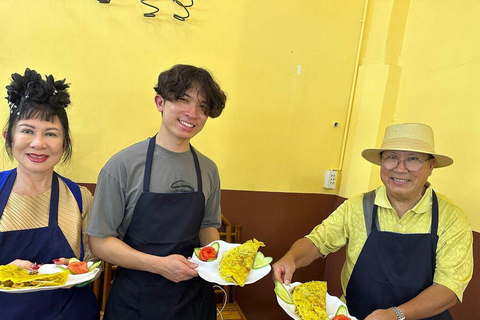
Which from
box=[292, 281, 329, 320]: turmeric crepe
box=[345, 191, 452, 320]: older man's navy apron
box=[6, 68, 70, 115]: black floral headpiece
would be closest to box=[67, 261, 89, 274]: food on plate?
box=[6, 68, 70, 115]: black floral headpiece

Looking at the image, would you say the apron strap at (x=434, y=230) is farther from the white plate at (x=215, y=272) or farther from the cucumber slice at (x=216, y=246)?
the cucumber slice at (x=216, y=246)

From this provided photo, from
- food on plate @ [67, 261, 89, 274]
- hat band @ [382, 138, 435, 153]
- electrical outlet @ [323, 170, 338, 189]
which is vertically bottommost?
food on plate @ [67, 261, 89, 274]

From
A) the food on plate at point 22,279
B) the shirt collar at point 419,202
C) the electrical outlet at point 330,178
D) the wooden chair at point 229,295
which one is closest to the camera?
the food on plate at point 22,279

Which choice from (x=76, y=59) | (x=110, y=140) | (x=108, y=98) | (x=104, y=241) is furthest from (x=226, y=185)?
(x=76, y=59)

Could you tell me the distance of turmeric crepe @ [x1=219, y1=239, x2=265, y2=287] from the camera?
1.32 metres

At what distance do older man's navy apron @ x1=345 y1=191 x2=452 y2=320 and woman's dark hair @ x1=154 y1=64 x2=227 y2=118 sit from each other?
1.05 metres

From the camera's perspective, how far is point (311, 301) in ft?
4.44

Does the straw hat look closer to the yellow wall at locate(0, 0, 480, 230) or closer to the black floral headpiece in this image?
the yellow wall at locate(0, 0, 480, 230)

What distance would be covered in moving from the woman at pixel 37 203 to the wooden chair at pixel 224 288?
0.60 m

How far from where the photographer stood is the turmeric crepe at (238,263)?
132cm

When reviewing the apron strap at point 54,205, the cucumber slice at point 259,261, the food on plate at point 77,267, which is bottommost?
the food on plate at point 77,267

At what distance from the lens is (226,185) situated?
2410mm

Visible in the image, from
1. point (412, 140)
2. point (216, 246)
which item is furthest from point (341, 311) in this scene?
point (412, 140)

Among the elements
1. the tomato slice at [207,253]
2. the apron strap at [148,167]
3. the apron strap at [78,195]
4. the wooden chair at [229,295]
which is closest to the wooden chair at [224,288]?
the wooden chair at [229,295]
